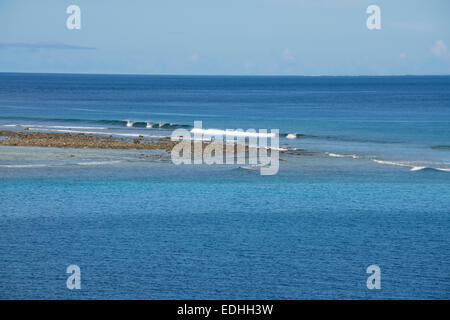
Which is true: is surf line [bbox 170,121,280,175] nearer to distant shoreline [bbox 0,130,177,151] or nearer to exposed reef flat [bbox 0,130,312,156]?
exposed reef flat [bbox 0,130,312,156]

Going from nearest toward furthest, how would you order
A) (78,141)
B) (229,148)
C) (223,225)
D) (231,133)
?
(223,225) → (229,148) → (78,141) → (231,133)

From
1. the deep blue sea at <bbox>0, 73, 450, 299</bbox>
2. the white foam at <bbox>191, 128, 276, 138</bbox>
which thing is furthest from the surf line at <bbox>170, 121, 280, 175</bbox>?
the deep blue sea at <bbox>0, 73, 450, 299</bbox>

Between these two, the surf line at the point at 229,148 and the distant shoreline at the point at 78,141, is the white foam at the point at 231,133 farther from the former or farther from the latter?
the distant shoreline at the point at 78,141

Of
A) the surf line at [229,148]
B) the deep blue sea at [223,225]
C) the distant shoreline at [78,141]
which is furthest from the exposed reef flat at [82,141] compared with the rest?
the deep blue sea at [223,225]

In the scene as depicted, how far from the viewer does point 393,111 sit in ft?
397

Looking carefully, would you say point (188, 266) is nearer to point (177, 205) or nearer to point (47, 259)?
point (47, 259)

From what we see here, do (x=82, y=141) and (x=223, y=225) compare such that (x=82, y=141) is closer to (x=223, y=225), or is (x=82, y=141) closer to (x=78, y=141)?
(x=78, y=141)

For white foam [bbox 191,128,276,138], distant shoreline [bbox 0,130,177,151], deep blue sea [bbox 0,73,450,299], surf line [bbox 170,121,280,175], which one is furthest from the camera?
white foam [bbox 191,128,276,138]

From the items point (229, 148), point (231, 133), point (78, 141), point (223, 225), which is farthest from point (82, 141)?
point (223, 225)

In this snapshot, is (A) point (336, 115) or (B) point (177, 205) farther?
(A) point (336, 115)

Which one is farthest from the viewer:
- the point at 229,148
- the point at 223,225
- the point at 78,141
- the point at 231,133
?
the point at 231,133

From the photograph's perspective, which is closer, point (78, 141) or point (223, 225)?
point (223, 225)

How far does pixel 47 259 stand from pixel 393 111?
3949 inches
